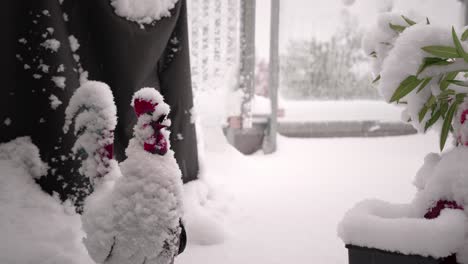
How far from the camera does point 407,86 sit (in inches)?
57.2

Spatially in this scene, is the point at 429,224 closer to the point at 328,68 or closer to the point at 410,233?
the point at 410,233

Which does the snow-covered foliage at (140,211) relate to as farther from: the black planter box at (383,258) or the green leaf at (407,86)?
the green leaf at (407,86)

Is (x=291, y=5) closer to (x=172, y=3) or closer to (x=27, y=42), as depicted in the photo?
(x=172, y=3)

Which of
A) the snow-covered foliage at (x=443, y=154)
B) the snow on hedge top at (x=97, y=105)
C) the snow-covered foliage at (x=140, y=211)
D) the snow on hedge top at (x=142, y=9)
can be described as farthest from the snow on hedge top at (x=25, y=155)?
the snow-covered foliage at (x=443, y=154)

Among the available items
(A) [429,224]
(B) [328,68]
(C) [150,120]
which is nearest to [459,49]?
(A) [429,224]

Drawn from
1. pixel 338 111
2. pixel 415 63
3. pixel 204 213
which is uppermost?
pixel 415 63

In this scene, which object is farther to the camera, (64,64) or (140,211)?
(64,64)

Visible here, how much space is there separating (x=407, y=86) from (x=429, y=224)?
501 millimetres

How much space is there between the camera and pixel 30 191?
1955mm

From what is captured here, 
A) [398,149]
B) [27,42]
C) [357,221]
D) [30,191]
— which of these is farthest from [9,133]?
[398,149]

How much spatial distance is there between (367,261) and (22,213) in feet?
5.07

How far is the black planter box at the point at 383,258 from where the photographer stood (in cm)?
138

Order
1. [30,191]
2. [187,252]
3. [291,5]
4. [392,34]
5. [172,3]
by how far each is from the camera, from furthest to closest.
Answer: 1. [291,5]
2. [172,3]
3. [187,252]
4. [30,191]
5. [392,34]

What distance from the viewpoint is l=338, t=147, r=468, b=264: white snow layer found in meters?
1.35
